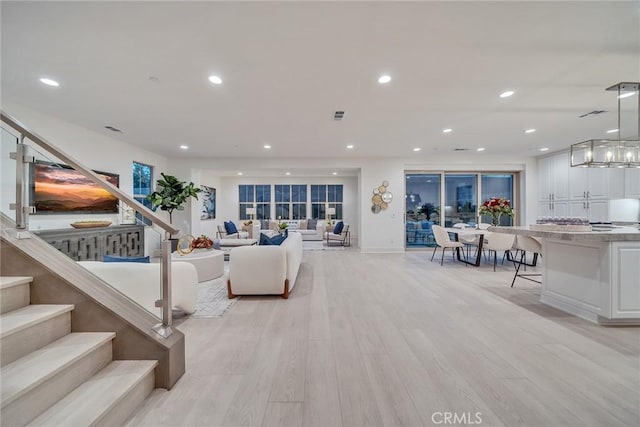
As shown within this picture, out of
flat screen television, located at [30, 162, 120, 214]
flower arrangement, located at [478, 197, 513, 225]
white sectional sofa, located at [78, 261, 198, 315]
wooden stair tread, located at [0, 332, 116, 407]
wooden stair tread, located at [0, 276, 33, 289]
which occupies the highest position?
flat screen television, located at [30, 162, 120, 214]

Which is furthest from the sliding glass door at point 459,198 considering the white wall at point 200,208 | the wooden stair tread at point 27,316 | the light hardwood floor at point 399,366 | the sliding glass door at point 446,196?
the wooden stair tread at point 27,316

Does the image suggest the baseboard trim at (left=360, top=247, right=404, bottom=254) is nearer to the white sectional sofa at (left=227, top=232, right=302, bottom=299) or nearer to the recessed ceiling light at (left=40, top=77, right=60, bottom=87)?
the white sectional sofa at (left=227, top=232, right=302, bottom=299)

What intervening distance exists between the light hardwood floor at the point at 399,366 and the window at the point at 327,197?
7.78 m

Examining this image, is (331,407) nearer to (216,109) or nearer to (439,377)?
(439,377)

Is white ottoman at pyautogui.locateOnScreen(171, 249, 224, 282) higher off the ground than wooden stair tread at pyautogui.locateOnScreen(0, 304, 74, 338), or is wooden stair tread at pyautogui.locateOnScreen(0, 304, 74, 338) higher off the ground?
wooden stair tread at pyautogui.locateOnScreen(0, 304, 74, 338)

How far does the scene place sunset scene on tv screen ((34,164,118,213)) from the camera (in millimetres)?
3650

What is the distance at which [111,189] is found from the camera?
1.59m

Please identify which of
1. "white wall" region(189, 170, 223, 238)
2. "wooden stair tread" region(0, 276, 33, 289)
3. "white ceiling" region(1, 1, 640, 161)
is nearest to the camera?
"wooden stair tread" region(0, 276, 33, 289)

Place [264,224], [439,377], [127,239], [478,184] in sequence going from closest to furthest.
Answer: [439,377] → [127,239] → [478,184] → [264,224]

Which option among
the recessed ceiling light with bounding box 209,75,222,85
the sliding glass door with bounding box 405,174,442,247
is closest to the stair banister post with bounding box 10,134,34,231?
the recessed ceiling light with bounding box 209,75,222,85

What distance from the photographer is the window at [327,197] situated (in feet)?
36.2

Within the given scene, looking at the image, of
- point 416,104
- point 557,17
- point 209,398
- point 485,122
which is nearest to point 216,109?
point 416,104

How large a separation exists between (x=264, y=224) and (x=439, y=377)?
29.6ft

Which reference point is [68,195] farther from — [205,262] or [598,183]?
[598,183]
